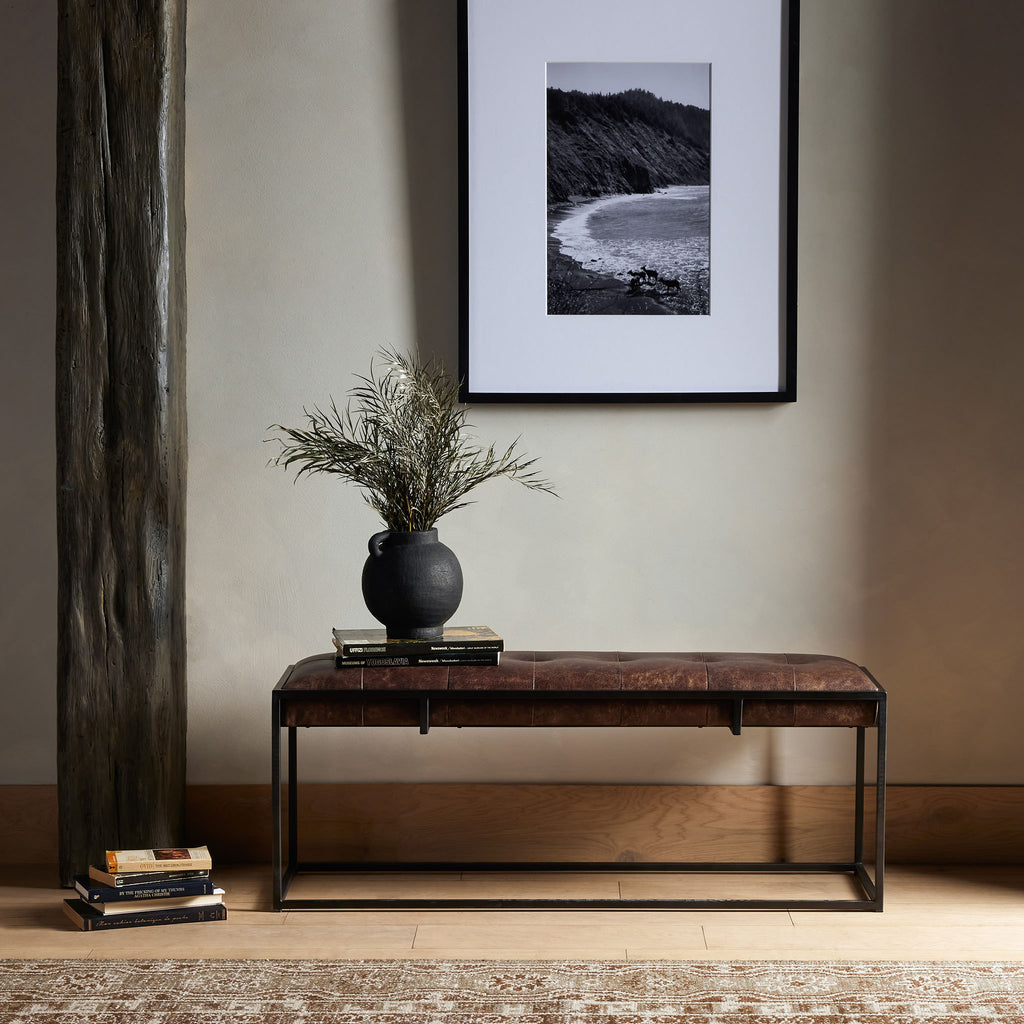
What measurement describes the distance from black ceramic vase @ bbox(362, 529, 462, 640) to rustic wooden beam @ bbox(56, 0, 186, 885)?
1.87 ft

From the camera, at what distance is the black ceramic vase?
2.41 metres

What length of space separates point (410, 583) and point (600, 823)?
85 cm

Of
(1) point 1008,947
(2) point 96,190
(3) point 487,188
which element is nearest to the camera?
(1) point 1008,947

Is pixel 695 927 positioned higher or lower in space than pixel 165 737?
lower

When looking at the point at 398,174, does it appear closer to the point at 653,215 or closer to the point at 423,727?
the point at 653,215

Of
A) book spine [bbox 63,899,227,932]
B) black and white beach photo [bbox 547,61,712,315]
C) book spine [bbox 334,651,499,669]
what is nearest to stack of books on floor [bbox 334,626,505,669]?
book spine [bbox 334,651,499,669]

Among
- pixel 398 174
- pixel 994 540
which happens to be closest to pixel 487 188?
pixel 398 174

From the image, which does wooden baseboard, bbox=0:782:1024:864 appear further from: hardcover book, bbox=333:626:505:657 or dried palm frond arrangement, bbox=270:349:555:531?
dried palm frond arrangement, bbox=270:349:555:531

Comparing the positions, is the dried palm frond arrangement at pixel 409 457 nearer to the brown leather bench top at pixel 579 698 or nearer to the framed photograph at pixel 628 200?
the framed photograph at pixel 628 200

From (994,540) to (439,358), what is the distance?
1499 millimetres

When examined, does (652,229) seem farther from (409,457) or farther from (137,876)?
(137,876)

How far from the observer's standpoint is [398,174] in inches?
108

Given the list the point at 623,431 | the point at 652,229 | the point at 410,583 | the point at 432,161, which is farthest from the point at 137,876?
the point at 652,229

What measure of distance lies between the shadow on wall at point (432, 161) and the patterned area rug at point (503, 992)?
1460 millimetres
